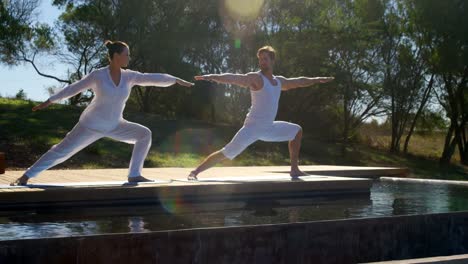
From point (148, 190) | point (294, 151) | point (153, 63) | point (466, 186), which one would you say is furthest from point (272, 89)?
point (153, 63)

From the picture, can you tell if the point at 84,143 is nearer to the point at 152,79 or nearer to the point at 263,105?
the point at 152,79

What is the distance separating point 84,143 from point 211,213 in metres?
1.77

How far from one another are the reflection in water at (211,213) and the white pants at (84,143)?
669 mm

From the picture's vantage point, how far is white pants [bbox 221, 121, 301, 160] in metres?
8.63

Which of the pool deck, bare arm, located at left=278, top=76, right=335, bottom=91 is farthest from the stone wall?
bare arm, located at left=278, top=76, right=335, bottom=91

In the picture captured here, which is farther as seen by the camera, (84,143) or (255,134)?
(255,134)

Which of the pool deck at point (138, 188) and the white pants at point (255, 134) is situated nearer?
the pool deck at point (138, 188)

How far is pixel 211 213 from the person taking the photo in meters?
7.30

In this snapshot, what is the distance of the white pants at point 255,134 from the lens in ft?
28.3

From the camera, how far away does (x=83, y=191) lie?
723 centimetres

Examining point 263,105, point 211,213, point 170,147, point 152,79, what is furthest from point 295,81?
point 170,147

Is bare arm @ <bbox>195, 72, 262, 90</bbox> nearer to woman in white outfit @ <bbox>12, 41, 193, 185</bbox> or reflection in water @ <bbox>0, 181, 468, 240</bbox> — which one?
woman in white outfit @ <bbox>12, 41, 193, 185</bbox>

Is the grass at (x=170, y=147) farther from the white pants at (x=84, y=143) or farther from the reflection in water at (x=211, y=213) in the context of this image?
the reflection in water at (x=211, y=213)

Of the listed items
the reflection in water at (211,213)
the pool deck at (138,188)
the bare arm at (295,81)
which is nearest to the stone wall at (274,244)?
the reflection in water at (211,213)
